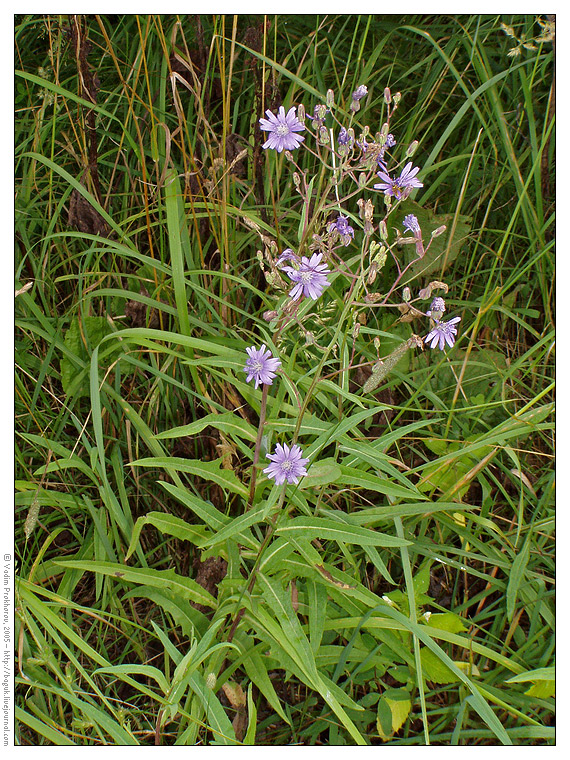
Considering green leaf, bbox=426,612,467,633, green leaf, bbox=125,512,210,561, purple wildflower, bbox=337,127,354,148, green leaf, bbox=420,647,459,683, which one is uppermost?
purple wildflower, bbox=337,127,354,148

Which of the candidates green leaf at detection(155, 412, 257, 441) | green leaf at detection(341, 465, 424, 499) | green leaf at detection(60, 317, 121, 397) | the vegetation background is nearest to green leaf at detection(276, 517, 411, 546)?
the vegetation background

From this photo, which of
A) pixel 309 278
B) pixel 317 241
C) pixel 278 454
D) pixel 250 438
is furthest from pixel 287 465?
pixel 317 241

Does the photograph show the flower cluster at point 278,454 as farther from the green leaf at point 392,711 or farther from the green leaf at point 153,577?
the green leaf at point 392,711

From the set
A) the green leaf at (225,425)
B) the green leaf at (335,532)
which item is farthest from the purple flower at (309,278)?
Result: the green leaf at (335,532)

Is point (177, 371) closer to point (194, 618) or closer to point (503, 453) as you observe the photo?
point (194, 618)

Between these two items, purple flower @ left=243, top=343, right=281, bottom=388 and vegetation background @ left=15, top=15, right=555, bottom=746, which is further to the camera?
vegetation background @ left=15, top=15, right=555, bottom=746

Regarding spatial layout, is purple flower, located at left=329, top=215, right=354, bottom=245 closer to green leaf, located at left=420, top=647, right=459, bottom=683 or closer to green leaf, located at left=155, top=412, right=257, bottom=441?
green leaf, located at left=155, top=412, right=257, bottom=441
